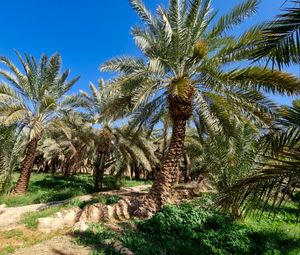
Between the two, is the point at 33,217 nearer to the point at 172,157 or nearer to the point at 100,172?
the point at 172,157

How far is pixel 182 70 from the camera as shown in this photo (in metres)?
11.8

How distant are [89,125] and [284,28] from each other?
18351 mm

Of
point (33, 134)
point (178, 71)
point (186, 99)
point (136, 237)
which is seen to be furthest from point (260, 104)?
point (33, 134)

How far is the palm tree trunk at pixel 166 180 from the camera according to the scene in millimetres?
11062

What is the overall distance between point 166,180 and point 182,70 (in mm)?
3901

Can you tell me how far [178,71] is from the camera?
11.8 metres

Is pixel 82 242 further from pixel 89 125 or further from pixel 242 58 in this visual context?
pixel 89 125

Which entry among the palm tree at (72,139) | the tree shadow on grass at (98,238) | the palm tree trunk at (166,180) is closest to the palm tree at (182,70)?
the palm tree trunk at (166,180)

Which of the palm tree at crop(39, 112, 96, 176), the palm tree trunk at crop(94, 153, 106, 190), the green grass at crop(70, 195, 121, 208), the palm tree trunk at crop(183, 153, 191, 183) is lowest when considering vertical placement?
the green grass at crop(70, 195, 121, 208)

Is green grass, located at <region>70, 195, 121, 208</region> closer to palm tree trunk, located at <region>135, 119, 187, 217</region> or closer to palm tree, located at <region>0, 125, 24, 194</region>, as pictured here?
palm tree trunk, located at <region>135, 119, 187, 217</region>

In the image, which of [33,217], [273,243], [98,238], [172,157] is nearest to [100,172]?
[33,217]

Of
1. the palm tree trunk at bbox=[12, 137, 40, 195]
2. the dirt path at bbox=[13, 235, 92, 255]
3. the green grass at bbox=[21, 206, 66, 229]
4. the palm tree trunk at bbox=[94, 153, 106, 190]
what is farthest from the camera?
the palm tree trunk at bbox=[94, 153, 106, 190]

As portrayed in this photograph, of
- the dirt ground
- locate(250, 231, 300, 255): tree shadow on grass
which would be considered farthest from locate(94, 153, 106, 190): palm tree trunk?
locate(250, 231, 300, 255): tree shadow on grass

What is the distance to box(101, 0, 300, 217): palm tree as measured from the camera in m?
10.5
